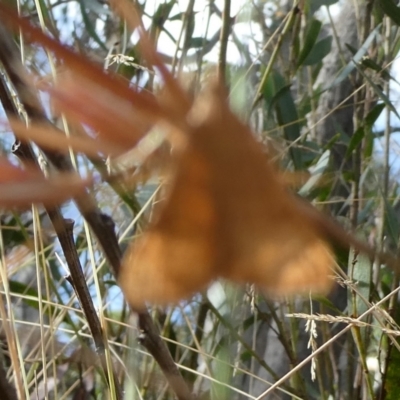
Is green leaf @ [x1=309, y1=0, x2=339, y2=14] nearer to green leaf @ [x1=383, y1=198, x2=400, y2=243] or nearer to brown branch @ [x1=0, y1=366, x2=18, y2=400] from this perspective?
green leaf @ [x1=383, y1=198, x2=400, y2=243]

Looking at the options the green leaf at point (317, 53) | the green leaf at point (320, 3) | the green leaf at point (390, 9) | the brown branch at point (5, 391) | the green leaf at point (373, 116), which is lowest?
A: the brown branch at point (5, 391)

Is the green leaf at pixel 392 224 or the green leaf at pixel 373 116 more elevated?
the green leaf at pixel 373 116

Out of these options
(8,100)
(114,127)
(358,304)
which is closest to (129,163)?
(114,127)

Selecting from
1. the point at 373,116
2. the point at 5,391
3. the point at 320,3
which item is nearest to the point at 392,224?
the point at 373,116

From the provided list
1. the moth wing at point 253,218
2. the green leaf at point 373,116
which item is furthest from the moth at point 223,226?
the green leaf at point 373,116

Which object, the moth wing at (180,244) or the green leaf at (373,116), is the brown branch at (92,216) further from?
the green leaf at (373,116)

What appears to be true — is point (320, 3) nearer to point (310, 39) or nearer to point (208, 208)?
point (310, 39)

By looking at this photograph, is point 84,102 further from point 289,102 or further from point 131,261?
point 289,102

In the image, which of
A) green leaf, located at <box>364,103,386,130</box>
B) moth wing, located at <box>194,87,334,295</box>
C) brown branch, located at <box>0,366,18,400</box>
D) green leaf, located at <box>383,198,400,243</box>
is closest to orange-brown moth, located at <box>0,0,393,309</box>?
moth wing, located at <box>194,87,334,295</box>
